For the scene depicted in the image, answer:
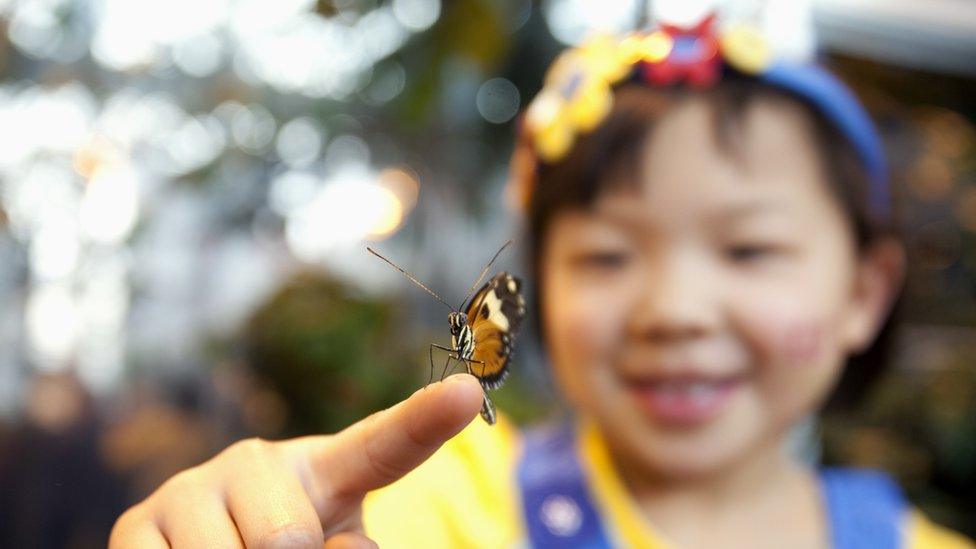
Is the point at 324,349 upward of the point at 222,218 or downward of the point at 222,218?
downward

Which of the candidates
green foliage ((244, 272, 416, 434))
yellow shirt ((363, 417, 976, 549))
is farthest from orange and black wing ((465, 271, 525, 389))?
yellow shirt ((363, 417, 976, 549))

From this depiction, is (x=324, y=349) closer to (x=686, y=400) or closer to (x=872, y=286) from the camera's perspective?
(x=686, y=400)

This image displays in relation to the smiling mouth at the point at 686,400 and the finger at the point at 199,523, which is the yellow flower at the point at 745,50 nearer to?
the smiling mouth at the point at 686,400

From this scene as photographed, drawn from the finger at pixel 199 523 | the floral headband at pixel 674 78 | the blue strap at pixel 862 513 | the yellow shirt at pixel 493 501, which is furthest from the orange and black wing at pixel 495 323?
the blue strap at pixel 862 513

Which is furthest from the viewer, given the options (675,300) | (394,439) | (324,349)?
(324,349)

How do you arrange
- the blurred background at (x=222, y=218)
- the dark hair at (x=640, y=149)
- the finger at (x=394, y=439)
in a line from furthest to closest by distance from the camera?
the dark hair at (x=640, y=149) < the blurred background at (x=222, y=218) < the finger at (x=394, y=439)

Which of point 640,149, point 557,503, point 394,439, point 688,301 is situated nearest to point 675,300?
point 688,301

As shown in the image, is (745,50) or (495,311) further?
(745,50)

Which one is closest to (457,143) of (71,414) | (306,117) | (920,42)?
(306,117)
